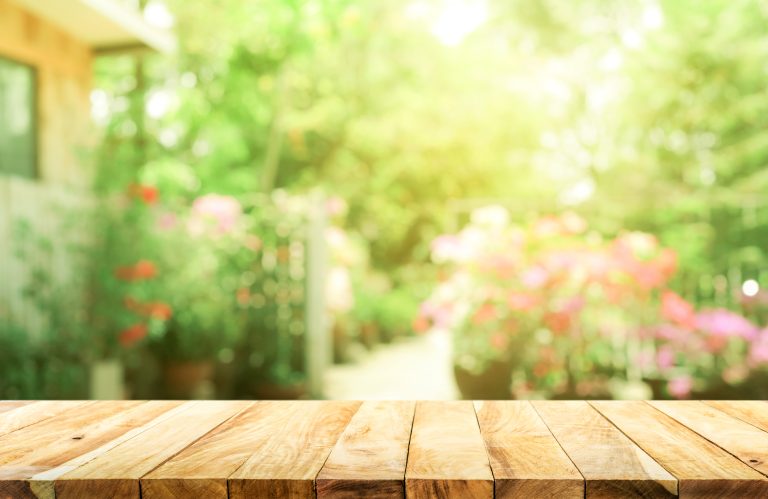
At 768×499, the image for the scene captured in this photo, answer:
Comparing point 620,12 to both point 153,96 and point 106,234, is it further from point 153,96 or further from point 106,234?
point 106,234

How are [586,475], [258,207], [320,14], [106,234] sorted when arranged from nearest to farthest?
[586,475] < [106,234] < [258,207] < [320,14]

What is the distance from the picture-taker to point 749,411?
1583mm

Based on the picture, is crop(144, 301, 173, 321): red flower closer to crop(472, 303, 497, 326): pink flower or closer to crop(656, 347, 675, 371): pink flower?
crop(472, 303, 497, 326): pink flower

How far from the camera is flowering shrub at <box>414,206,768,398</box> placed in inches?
191

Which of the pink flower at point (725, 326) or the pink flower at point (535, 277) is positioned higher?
the pink flower at point (535, 277)

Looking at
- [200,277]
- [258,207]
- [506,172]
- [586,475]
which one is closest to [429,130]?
[506,172]

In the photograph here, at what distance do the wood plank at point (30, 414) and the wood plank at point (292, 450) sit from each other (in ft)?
1.43

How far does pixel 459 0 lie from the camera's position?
1284 centimetres

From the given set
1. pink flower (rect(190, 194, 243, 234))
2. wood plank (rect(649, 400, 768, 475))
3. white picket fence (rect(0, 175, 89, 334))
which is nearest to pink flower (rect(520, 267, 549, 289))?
pink flower (rect(190, 194, 243, 234))

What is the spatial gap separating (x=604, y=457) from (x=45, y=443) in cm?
90

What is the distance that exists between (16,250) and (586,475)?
4176 millimetres

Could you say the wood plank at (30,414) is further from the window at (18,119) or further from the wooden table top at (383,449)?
the window at (18,119)

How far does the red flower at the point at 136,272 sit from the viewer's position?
4.88 metres

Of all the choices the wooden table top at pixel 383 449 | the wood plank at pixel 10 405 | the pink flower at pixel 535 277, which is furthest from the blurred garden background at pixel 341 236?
the wooden table top at pixel 383 449
